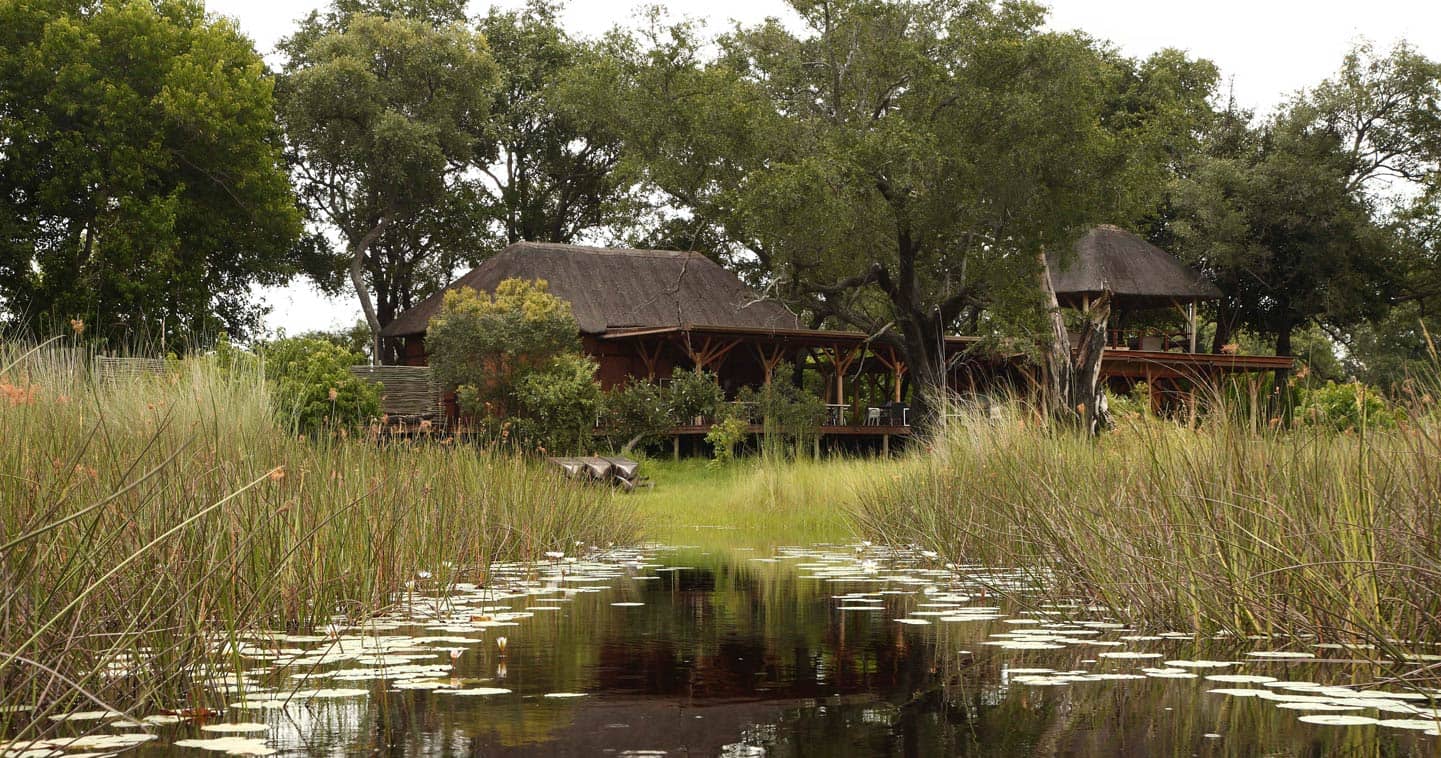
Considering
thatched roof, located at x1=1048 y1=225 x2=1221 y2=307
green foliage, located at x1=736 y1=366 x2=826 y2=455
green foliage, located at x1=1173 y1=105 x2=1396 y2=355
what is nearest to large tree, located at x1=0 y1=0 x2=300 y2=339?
green foliage, located at x1=736 y1=366 x2=826 y2=455

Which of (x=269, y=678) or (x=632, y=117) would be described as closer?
(x=269, y=678)

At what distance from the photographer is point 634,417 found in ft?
89.3

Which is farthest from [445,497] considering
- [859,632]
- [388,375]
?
[388,375]

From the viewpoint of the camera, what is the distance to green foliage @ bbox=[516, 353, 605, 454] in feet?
80.4

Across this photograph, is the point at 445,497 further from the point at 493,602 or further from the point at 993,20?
the point at 993,20

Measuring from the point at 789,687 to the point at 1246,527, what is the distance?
233 cm

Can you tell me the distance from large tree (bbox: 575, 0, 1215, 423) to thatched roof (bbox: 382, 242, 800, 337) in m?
5.18

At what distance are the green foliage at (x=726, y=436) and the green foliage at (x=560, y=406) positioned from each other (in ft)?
7.78

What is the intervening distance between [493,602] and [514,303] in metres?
20.8

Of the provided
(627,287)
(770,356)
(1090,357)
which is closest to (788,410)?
(770,356)

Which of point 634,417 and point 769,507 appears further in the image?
point 634,417

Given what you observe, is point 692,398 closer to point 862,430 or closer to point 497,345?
point 862,430

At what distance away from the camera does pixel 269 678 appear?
470cm

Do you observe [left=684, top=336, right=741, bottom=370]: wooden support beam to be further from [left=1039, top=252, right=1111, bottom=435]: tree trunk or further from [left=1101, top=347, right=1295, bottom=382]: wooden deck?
[left=1101, top=347, right=1295, bottom=382]: wooden deck
